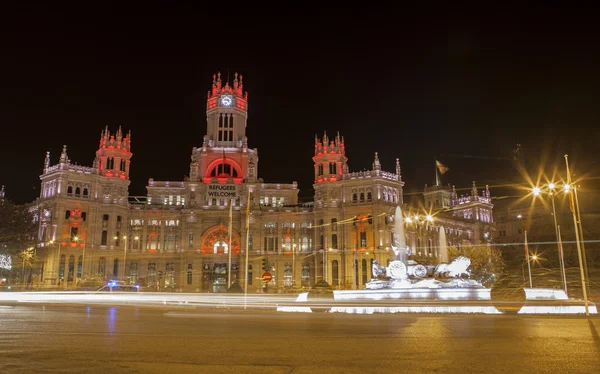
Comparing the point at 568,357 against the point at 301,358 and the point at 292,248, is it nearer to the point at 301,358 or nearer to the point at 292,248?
the point at 301,358

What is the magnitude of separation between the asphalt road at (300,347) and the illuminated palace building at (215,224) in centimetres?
7060

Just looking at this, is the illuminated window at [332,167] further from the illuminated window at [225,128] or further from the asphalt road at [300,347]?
the asphalt road at [300,347]

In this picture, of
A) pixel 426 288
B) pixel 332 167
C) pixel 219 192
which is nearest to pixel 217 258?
pixel 219 192

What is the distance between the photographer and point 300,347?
13945mm

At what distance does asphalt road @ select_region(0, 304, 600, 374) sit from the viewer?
430 inches

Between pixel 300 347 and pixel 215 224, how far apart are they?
86675 mm

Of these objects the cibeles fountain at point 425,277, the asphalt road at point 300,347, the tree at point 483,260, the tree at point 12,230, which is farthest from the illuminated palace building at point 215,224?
the asphalt road at point 300,347

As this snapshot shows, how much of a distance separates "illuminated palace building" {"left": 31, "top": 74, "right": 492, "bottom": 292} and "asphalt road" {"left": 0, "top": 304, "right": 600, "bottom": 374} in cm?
7060

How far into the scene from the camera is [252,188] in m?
102

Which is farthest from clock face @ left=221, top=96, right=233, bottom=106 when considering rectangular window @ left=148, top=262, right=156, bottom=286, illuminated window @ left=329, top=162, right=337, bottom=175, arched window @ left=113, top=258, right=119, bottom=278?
arched window @ left=113, top=258, right=119, bottom=278

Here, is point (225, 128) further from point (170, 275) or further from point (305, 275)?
point (305, 275)

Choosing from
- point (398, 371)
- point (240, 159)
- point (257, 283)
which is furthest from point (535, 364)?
point (240, 159)

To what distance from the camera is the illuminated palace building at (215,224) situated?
9075 centimetres

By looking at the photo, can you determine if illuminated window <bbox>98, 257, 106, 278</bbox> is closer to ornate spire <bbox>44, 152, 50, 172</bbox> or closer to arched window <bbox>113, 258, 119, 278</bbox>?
arched window <bbox>113, 258, 119, 278</bbox>
